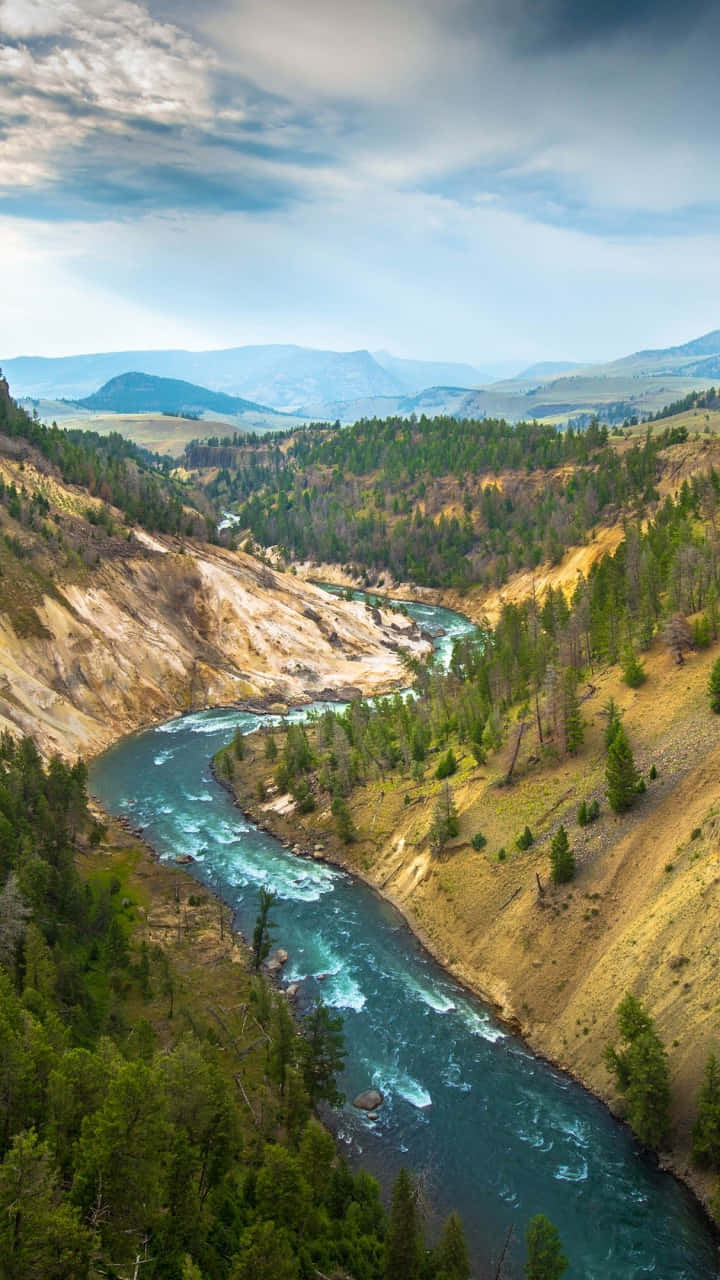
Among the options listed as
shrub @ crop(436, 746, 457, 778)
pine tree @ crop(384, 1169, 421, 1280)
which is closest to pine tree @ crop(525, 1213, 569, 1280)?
pine tree @ crop(384, 1169, 421, 1280)

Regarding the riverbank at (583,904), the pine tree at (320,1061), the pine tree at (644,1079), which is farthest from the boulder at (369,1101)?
the pine tree at (644,1079)

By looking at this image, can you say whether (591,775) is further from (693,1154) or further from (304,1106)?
(304,1106)

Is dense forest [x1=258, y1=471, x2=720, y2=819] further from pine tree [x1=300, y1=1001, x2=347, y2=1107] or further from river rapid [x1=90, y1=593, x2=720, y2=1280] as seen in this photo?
pine tree [x1=300, y1=1001, x2=347, y2=1107]

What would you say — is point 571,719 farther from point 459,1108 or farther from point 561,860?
point 459,1108

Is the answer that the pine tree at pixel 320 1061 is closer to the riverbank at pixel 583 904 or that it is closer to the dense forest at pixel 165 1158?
the dense forest at pixel 165 1158

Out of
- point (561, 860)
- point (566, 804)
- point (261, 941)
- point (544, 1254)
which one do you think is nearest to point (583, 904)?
point (561, 860)
